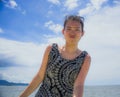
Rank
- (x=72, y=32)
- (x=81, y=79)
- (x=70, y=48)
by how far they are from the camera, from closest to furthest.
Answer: (x=81, y=79) → (x=72, y=32) → (x=70, y=48)

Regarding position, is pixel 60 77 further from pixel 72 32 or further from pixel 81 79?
pixel 72 32

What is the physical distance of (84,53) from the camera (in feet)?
11.8

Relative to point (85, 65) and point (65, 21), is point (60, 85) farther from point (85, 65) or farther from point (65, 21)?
point (65, 21)

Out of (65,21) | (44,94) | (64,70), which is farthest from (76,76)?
(65,21)

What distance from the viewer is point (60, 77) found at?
3.48m

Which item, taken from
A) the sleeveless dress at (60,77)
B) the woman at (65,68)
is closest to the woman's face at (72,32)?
the woman at (65,68)

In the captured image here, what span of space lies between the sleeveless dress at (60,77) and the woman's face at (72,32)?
0.71 ft

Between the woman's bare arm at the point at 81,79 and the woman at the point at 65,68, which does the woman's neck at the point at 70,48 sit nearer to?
the woman at the point at 65,68

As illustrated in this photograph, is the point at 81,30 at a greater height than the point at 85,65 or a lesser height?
greater

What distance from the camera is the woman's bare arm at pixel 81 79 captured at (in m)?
3.24

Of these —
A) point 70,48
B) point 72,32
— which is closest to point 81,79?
point 70,48

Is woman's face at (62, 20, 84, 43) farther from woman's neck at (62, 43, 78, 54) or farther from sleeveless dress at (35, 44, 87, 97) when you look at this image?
sleeveless dress at (35, 44, 87, 97)

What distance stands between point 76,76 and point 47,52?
44 cm

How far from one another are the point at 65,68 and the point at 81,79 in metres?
0.25
